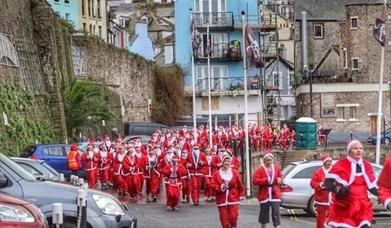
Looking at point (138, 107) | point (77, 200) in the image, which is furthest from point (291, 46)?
point (77, 200)

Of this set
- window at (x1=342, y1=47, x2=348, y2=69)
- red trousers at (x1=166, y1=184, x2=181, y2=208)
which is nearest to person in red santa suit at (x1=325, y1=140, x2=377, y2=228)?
red trousers at (x1=166, y1=184, x2=181, y2=208)

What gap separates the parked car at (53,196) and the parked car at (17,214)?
7.96ft

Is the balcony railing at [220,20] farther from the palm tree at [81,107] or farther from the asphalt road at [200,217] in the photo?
the asphalt road at [200,217]

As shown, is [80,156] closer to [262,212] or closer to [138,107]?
[262,212]

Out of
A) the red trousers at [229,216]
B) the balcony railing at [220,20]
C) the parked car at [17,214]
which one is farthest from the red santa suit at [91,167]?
the balcony railing at [220,20]

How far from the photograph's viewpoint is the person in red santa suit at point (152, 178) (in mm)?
31469

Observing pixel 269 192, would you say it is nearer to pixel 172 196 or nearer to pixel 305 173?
pixel 305 173

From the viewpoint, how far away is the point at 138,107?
2539 inches

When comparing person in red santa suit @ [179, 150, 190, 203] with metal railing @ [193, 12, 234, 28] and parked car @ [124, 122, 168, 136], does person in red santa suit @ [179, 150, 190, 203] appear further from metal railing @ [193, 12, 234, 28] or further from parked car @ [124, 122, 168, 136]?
A: metal railing @ [193, 12, 234, 28]

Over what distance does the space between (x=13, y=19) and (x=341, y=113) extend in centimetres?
3543

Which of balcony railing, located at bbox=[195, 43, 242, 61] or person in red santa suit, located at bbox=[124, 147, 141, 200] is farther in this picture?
balcony railing, located at bbox=[195, 43, 242, 61]

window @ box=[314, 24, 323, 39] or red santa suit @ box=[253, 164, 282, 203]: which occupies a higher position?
window @ box=[314, 24, 323, 39]

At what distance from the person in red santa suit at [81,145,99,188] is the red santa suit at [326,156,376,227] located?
A: 2139 centimetres

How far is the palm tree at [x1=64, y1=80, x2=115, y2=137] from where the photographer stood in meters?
48.4
